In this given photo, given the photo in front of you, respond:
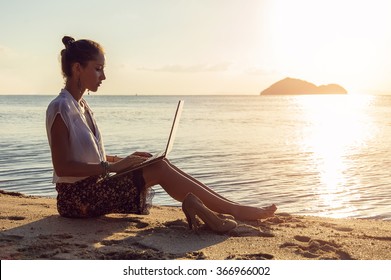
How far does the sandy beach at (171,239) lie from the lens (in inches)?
165

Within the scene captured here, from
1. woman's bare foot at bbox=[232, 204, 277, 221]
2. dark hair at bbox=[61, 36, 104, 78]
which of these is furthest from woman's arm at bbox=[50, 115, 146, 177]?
woman's bare foot at bbox=[232, 204, 277, 221]

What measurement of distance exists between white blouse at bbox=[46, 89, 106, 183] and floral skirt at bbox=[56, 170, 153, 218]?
11cm

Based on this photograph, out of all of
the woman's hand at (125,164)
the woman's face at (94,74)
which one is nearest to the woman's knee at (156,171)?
the woman's hand at (125,164)

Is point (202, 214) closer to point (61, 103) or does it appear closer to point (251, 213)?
point (251, 213)

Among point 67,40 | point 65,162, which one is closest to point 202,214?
point 65,162

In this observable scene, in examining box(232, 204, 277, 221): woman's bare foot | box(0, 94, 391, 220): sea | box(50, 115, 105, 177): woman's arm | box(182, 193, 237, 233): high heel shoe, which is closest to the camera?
box(50, 115, 105, 177): woman's arm

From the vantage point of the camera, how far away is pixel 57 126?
4.51 m

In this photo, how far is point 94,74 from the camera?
4.65 meters

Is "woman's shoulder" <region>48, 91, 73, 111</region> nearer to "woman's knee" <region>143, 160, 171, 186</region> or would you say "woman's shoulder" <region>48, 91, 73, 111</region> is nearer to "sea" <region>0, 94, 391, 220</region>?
"woman's knee" <region>143, 160, 171, 186</region>

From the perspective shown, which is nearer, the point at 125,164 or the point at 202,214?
the point at 125,164

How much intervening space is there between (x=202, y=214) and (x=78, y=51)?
5.81ft

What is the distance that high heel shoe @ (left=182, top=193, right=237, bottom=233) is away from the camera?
15.5 feet

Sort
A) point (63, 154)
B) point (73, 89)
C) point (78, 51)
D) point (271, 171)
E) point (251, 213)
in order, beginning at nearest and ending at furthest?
point (63, 154)
point (78, 51)
point (73, 89)
point (251, 213)
point (271, 171)
